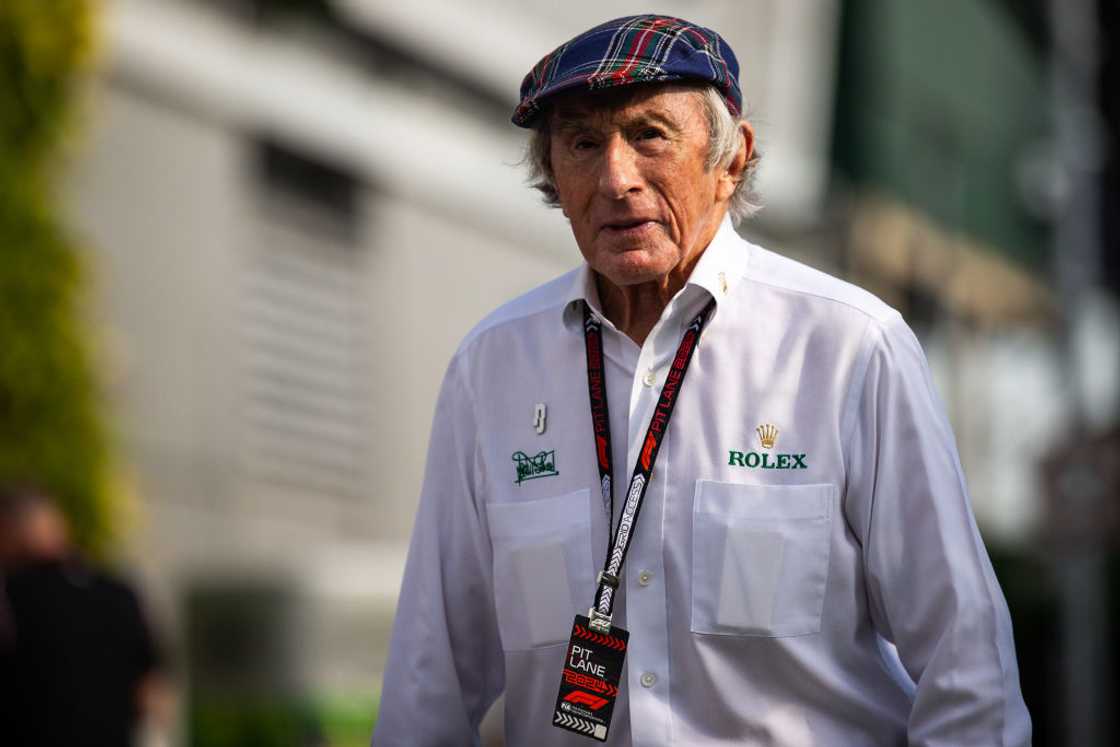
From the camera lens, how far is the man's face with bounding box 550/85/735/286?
9.15 feet

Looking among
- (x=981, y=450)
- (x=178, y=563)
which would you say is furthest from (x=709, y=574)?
(x=981, y=450)

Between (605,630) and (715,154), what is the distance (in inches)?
32.7

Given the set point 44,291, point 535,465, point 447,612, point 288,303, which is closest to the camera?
point 535,465

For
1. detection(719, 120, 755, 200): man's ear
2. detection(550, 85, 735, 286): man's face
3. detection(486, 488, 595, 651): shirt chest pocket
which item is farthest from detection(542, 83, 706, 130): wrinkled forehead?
detection(486, 488, 595, 651): shirt chest pocket

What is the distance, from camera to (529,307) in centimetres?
309

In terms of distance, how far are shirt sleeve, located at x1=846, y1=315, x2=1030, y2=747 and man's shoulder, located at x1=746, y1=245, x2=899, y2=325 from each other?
41 millimetres

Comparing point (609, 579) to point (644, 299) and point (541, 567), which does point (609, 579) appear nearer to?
point (541, 567)

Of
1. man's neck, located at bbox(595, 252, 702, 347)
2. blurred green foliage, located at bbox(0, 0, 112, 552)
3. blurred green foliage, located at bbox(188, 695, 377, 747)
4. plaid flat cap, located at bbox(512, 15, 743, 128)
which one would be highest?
blurred green foliage, located at bbox(0, 0, 112, 552)

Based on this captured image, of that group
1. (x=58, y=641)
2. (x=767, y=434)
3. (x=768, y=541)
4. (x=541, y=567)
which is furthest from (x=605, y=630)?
(x=58, y=641)

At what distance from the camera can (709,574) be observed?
2.68 meters

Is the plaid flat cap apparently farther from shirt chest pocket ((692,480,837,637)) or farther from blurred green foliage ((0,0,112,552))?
blurred green foliage ((0,0,112,552))

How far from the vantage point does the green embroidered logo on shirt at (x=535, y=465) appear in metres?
2.88

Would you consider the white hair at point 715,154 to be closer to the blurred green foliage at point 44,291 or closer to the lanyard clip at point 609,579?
the lanyard clip at point 609,579

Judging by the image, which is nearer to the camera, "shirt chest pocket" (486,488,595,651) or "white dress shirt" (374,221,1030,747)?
"white dress shirt" (374,221,1030,747)
